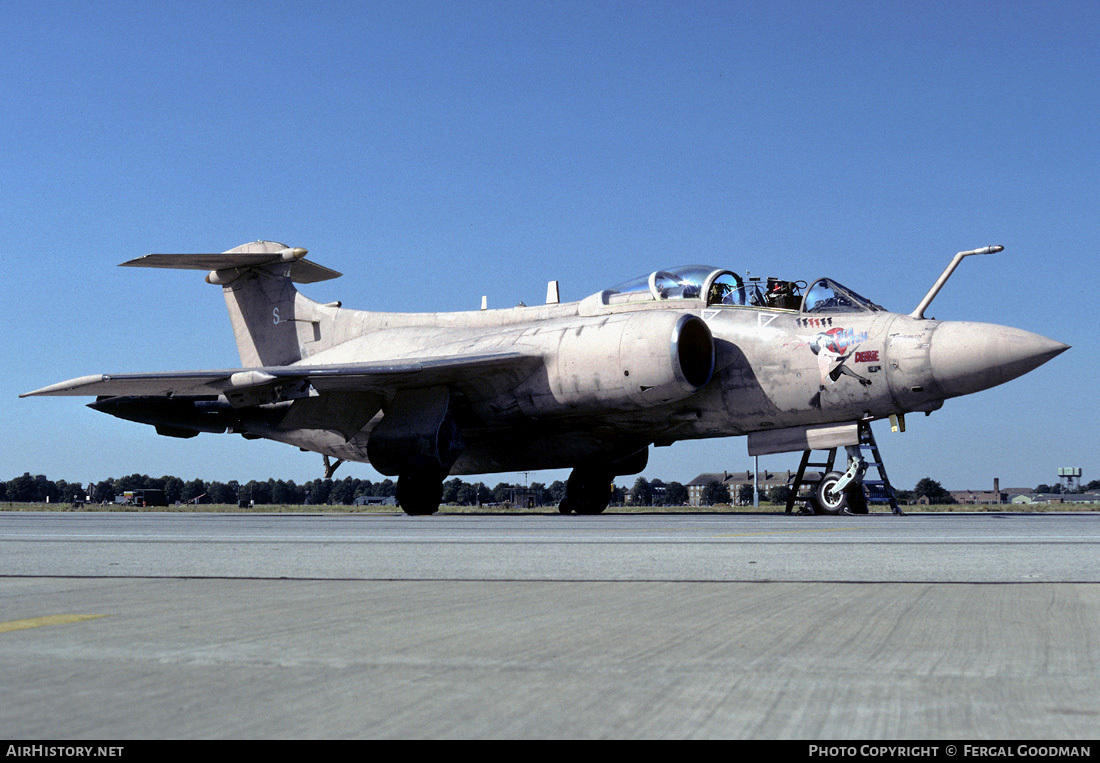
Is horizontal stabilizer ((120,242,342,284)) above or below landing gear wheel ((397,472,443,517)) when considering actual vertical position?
above

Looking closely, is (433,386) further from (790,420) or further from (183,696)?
(183,696)

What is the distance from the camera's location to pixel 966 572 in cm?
488

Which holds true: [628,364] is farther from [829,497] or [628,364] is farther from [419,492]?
[419,492]

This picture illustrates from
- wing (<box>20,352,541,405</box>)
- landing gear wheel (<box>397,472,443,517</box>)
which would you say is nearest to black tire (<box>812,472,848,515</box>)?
wing (<box>20,352,541,405</box>)

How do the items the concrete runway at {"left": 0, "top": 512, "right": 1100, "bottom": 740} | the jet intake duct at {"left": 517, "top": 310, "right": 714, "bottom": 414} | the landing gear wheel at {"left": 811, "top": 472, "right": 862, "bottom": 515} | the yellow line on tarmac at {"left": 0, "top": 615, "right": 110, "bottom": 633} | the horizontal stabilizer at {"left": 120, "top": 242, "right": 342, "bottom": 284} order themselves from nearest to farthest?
1. the concrete runway at {"left": 0, "top": 512, "right": 1100, "bottom": 740}
2. the yellow line on tarmac at {"left": 0, "top": 615, "right": 110, "bottom": 633}
3. the landing gear wheel at {"left": 811, "top": 472, "right": 862, "bottom": 515}
4. the jet intake duct at {"left": 517, "top": 310, "right": 714, "bottom": 414}
5. the horizontal stabilizer at {"left": 120, "top": 242, "right": 342, "bottom": 284}

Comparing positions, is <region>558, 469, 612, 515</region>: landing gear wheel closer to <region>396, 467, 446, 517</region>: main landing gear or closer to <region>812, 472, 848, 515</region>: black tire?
<region>396, 467, 446, 517</region>: main landing gear

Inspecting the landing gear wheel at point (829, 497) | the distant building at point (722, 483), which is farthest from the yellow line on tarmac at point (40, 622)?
the distant building at point (722, 483)

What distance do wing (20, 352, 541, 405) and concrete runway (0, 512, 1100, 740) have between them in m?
11.7

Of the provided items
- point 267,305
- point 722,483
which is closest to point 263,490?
point 722,483

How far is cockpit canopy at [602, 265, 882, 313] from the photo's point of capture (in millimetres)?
16156

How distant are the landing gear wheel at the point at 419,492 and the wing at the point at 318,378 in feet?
5.81

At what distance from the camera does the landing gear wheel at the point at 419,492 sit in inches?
691

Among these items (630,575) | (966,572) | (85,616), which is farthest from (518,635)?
(966,572)

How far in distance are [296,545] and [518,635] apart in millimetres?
4651
